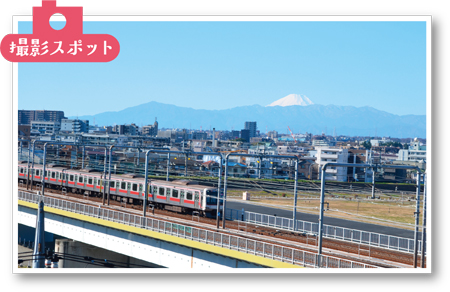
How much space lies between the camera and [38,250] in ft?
55.3

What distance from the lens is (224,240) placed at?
17.2m

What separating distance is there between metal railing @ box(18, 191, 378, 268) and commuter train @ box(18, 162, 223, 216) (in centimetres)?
394

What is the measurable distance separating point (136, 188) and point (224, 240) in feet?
44.2

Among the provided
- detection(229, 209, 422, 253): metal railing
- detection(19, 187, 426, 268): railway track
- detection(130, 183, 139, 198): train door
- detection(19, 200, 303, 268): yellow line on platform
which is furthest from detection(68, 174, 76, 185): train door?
detection(19, 187, 426, 268): railway track

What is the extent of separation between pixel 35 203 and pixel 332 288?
58.6 ft

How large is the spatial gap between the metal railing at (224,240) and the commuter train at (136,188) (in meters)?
3.94

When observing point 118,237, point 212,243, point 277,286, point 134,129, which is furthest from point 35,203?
point 134,129

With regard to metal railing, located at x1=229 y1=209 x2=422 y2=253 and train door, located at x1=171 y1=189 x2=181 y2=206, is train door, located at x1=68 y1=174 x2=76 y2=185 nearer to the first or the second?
train door, located at x1=171 y1=189 x2=181 y2=206

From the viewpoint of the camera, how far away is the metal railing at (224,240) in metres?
14.4

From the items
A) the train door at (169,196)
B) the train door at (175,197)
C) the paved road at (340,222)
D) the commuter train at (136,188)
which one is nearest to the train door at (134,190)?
the commuter train at (136,188)

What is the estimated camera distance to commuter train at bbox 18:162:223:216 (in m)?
26.0

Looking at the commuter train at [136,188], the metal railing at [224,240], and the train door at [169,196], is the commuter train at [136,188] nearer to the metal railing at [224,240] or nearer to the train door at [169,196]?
the train door at [169,196]
